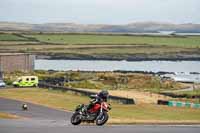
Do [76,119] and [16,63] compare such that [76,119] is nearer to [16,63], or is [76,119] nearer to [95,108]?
[95,108]

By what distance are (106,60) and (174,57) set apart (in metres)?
22.8

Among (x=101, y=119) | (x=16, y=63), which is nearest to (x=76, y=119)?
(x=101, y=119)

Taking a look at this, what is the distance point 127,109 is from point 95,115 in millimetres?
18156

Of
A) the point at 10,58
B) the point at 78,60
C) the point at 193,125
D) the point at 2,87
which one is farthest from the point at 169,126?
the point at 78,60

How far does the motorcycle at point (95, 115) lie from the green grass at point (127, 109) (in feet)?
20.2

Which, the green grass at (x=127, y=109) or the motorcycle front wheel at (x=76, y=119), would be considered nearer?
the motorcycle front wheel at (x=76, y=119)

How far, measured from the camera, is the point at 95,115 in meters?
21.6

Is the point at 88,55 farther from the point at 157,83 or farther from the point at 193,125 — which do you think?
the point at 193,125

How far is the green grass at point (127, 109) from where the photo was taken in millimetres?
33522

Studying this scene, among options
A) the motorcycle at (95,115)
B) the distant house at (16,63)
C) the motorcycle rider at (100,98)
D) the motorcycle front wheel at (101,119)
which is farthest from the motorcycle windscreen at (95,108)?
the distant house at (16,63)

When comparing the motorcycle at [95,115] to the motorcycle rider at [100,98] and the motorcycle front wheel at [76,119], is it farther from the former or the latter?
the motorcycle rider at [100,98]

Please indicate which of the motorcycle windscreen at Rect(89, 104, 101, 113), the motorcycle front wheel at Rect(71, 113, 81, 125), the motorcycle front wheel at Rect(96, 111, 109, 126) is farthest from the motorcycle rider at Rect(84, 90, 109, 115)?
the motorcycle front wheel at Rect(96, 111, 109, 126)

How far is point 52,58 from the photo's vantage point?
627 ft

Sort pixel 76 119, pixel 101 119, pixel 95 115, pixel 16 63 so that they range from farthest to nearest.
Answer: pixel 16 63, pixel 76 119, pixel 95 115, pixel 101 119
